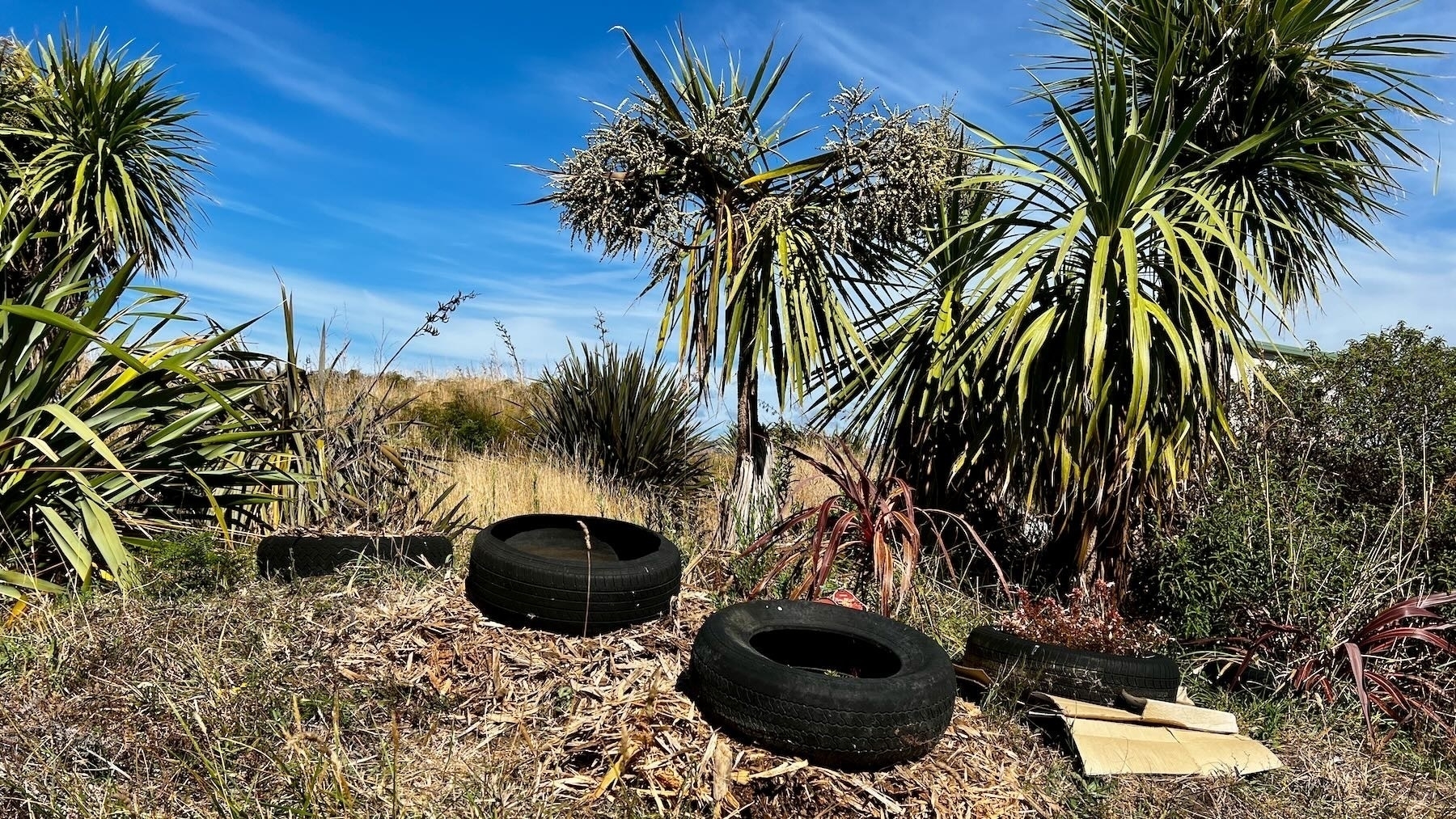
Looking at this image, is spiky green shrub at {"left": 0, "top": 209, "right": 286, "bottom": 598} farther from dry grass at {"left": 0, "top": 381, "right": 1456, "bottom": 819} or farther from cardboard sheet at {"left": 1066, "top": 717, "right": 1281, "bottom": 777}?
cardboard sheet at {"left": 1066, "top": 717, "right": 1281, "bottom": 777}

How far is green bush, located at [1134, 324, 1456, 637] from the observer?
4.71 meters

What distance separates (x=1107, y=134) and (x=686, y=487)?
610 centimetres

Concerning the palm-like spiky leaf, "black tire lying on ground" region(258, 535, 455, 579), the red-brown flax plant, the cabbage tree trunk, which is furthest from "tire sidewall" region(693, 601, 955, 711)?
the palm-like spiky leaf

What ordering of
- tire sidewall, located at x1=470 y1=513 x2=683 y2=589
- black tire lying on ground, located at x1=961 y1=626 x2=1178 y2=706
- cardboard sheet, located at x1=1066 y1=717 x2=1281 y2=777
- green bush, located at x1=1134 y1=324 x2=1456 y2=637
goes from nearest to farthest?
cardboard sheet, located at x1=1066 y1=717 x2=1281 y2=777 → tire sidewall, located at x1=470 y1=513 x2=683 y2=589 → black tire lying on ground, located at x1=961 y1=626 x2=1178 y2=706 → green bush, located at x1=1134 y1=324 x2=1456 y2=637

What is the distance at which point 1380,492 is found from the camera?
5.72 m

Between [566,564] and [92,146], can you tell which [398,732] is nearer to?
[566,564]

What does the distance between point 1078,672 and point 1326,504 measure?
3069 millimetres

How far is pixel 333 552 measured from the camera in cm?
456

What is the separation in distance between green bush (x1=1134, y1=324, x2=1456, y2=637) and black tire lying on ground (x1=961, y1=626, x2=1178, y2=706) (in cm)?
104

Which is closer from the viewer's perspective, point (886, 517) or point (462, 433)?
point (886, 517)

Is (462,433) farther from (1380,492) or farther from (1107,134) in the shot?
(1380,492)

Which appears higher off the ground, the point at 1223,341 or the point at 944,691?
the point at 1223,341

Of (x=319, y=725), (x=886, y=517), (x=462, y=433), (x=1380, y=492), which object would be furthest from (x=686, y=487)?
(x=319, y=725)

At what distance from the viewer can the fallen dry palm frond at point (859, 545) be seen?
4379 mm
